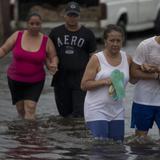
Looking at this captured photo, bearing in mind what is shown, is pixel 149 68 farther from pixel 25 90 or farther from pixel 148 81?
pixel 25 90

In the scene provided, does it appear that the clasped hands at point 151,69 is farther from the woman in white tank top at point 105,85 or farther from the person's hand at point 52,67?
the person's hand at point 52,67

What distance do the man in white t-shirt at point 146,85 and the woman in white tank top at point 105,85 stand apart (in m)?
0.17

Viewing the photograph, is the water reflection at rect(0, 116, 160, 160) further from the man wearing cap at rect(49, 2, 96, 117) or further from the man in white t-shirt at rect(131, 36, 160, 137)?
the man wearing cap at rect(49, 2, 96, 117)

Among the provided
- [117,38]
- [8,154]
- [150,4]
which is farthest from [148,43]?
[150,4]

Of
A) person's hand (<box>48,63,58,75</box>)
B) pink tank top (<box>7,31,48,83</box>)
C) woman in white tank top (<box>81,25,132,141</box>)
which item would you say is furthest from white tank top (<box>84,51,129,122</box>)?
pink tank top (<box>7,31,48,83</box>)

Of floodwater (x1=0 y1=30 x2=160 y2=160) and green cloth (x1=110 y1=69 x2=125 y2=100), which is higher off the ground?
green cloth (x1=110 y1=69 x2=125 y2=100)

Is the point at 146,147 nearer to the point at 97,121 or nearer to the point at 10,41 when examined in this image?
the point at 97,121

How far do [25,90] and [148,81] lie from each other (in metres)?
2.47

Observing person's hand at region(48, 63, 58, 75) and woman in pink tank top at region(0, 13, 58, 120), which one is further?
woman in pink tank top at region(0, 13, 58, 120)

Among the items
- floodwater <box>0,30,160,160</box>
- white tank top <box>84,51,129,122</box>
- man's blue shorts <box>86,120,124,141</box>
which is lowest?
floodwater <box>0,30,160,160</box>

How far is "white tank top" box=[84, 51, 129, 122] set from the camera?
29.1 feet

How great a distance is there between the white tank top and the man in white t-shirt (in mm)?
205

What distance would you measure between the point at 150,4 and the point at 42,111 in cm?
1184

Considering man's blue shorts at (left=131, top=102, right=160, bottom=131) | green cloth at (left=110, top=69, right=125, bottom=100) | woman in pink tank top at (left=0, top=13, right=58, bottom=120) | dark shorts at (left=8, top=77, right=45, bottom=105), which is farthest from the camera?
dark shorts at (left=8, top=77, right=45, bottom=105)
